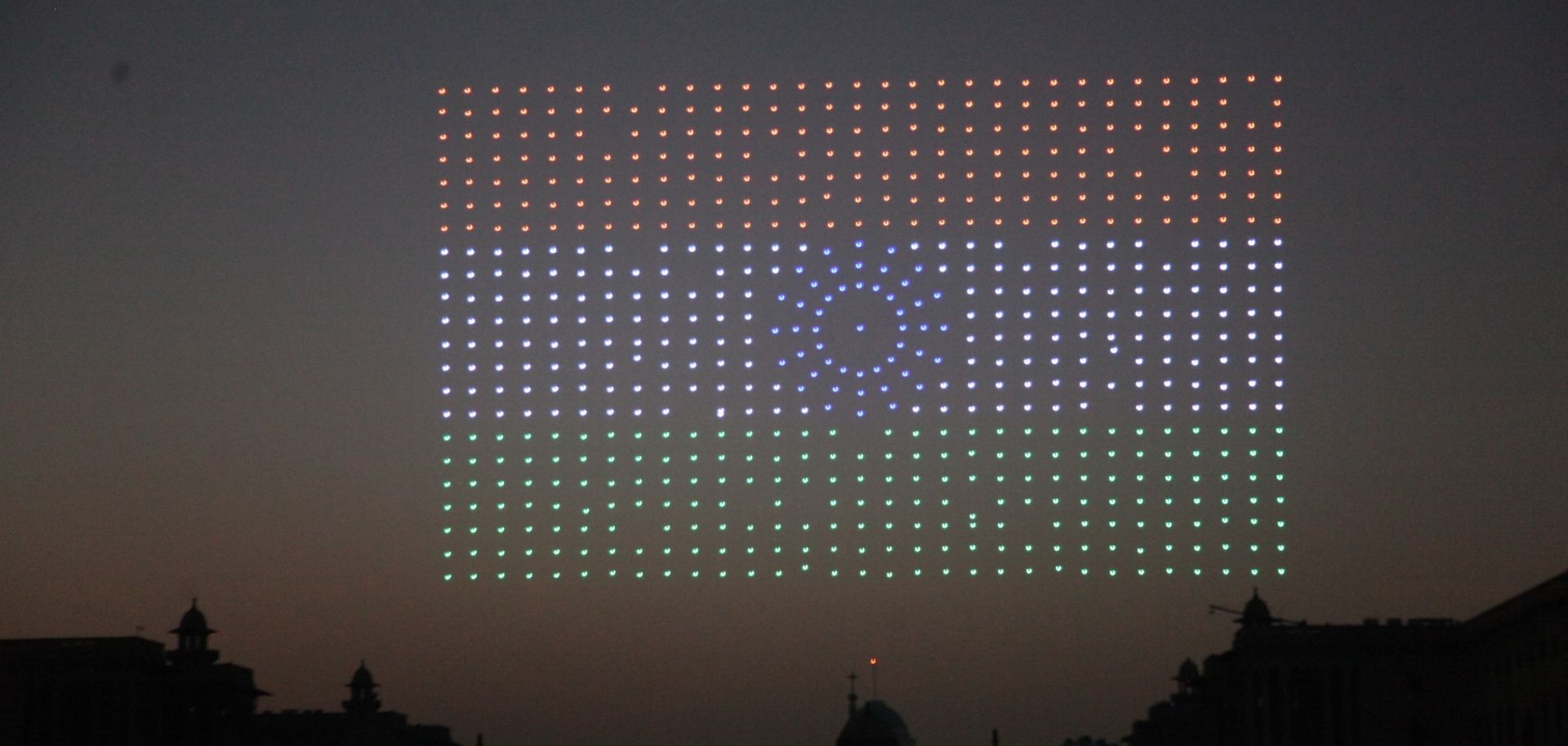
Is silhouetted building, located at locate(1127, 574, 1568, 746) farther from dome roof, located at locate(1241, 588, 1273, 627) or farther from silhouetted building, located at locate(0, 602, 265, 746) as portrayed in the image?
silhouetted building, located at locate(0, 602, 265, 746)

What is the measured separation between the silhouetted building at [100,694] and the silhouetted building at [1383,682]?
55.2 m

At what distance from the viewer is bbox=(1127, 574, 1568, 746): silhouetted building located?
341 feet

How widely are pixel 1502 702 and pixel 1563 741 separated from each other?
13.4 m

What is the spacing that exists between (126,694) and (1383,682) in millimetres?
61332

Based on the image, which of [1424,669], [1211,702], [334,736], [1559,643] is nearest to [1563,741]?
[1559,643]

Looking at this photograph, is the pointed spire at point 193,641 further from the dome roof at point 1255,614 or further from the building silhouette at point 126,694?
the dome roof at point 1255,614

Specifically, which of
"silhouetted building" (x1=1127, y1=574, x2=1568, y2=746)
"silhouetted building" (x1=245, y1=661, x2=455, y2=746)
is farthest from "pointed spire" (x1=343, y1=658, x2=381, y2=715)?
"silhouetted building" (x1=1127, y1=574, x2=1568, y2=746)

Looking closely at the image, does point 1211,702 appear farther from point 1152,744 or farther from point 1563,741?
point 1563,741

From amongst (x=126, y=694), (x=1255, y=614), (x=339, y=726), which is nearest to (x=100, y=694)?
(x=126, y=694)

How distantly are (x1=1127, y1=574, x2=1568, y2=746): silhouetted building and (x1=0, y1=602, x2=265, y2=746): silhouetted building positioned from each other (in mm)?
55152

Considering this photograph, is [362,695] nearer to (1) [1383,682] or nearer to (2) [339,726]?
(2) [339,726]

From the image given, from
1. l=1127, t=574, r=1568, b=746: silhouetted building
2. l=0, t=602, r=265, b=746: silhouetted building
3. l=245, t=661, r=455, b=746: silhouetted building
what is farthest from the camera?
l=245, t=661, r=455, b=746: silhouetted building

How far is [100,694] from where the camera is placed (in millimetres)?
123250

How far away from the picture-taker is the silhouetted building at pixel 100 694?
4724 inches
